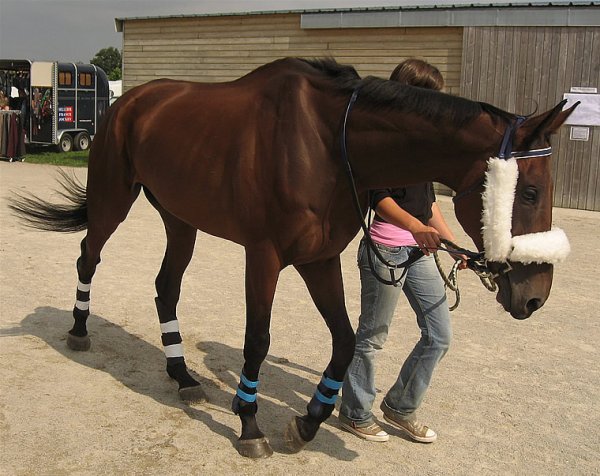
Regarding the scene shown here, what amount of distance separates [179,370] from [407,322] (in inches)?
78.9

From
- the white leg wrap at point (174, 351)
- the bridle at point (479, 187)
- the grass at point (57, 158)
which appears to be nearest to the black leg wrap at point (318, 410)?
the bridle at point (479, 187)

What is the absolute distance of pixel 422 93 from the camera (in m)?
2.76

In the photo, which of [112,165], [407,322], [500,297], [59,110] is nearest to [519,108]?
[407,322]

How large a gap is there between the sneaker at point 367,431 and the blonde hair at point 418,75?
1.69 meters

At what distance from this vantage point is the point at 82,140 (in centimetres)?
1884

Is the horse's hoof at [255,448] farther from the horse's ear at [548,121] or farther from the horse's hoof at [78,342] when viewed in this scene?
the horse's ear at [548,121]

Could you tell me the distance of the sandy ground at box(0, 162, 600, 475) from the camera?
3.21m

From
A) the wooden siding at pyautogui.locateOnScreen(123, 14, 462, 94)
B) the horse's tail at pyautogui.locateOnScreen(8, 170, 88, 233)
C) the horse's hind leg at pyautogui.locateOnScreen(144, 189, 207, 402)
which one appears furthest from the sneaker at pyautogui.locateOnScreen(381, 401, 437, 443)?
the wooden siding at pyautogui.locateOnScreen(123, 14, 462, 94)

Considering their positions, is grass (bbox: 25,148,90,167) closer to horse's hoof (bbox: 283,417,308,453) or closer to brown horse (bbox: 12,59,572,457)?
brown horse (bbox: 12,59,572,457)

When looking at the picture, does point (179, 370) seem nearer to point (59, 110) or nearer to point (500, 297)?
point (500, 297)

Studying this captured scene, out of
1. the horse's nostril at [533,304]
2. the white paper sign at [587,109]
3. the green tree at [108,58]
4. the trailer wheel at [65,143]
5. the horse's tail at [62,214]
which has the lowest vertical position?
the horse's nostril at [533,304]

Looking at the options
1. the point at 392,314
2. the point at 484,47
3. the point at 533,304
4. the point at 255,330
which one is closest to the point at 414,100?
the point at 533,304

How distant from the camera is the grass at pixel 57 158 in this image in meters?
16.2

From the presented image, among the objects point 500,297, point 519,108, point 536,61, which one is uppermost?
point 536,61
